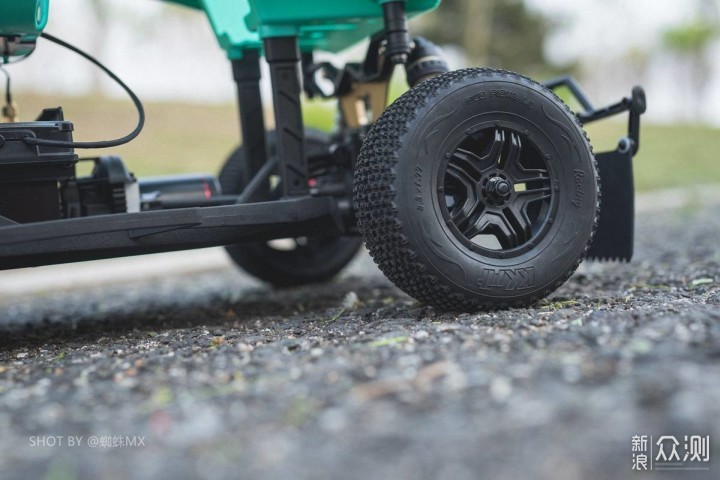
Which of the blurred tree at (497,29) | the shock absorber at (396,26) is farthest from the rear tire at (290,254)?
the blurred tree at (497,29)

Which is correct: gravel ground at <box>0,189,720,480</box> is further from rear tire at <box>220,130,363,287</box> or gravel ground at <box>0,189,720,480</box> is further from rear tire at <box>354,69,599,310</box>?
rear tire at <box>220,130,363,287</box>

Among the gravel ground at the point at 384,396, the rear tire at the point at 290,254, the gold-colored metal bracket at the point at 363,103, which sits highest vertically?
Answer: the gold-colored metal bracket at the point at 363,103

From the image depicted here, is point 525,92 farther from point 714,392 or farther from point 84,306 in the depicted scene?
point 84,306

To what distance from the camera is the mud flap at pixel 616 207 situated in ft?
9.86

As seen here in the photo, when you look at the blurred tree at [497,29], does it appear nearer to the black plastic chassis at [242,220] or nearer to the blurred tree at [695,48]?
the blurred tree at [695,48]

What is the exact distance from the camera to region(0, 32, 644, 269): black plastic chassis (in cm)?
243

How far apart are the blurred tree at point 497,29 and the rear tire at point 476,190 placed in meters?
17.2

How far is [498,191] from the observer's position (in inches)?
99.7

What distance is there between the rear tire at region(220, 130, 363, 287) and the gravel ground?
4.53ft

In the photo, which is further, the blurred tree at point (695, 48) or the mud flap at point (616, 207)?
the blurred tree at point (695, 48)

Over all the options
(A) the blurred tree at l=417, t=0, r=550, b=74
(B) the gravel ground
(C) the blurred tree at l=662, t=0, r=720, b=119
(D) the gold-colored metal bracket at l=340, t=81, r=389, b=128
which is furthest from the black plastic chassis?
(C) the blurred tree at l=662, t=0, r=720, b=119

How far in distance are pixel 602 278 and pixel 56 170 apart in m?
2.54

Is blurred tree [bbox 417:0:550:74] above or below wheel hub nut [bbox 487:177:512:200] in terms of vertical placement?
above

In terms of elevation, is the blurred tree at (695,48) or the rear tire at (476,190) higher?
the blurred tree at (695,48)
